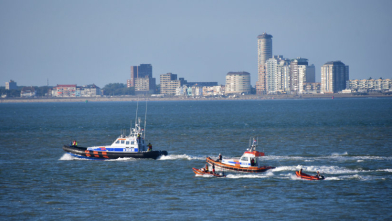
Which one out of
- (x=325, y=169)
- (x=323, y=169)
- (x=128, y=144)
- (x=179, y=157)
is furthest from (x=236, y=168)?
(x=128, y=144)

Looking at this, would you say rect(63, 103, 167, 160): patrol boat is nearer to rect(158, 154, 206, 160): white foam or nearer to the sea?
rect(158, 154, 206, 160): white foam

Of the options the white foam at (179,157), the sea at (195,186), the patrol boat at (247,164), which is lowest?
the sea at (195,186)

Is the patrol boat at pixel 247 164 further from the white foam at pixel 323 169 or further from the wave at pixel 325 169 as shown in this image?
the white foam at pixel 323 169

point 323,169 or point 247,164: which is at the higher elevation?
point 247,164

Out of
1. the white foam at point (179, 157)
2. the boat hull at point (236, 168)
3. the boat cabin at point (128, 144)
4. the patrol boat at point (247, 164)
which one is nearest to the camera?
the boat hull at point (236, 168)

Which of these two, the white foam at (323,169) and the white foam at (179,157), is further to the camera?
the white foam at (179,157)

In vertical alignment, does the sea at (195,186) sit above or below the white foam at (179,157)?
below

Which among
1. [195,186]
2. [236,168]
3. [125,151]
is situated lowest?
[195,186]

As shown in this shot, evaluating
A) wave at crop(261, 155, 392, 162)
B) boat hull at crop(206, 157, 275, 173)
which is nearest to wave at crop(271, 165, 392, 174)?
boat hull at crop(206, 157, 275, 173)

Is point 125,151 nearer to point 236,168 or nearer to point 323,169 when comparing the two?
point 236,168

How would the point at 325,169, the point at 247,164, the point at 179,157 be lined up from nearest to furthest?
the point at 247,164
the point at 325,169
the point at 179,157

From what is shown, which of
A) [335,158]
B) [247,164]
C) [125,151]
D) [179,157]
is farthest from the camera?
[179,157]

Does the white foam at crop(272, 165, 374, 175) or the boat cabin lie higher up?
the boat cabin

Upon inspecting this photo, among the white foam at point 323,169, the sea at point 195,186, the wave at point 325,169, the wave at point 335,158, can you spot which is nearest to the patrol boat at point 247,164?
the sea at point 195,186
